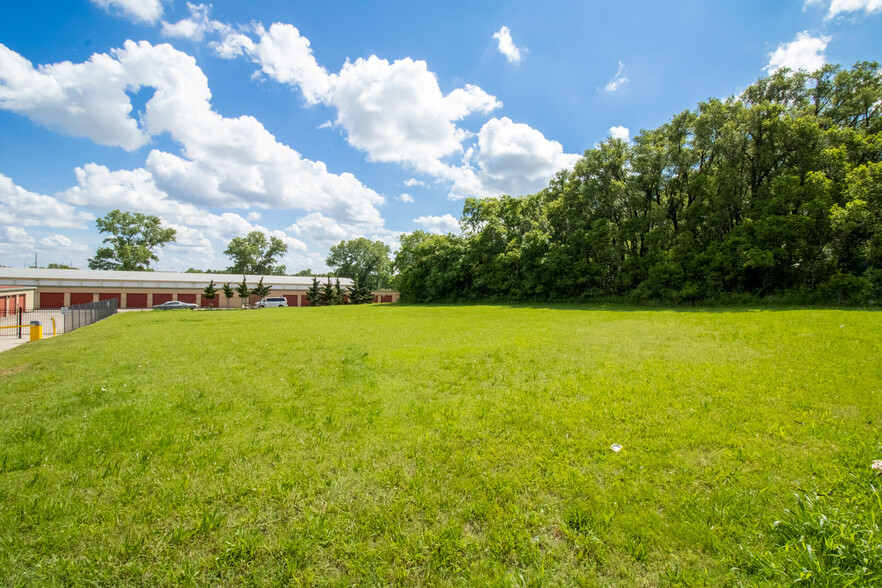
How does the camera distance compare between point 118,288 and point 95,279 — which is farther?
point 118,288

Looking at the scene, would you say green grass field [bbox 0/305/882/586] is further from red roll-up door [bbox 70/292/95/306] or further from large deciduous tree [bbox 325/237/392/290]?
large deciduous tree [bbox 325/237/392/290]

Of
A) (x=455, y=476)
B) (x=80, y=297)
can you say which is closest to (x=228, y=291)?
(x=80, y=297)

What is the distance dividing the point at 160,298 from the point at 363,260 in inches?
1799

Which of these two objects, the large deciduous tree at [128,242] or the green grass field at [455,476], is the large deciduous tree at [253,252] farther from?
the green grass field at [455,476]

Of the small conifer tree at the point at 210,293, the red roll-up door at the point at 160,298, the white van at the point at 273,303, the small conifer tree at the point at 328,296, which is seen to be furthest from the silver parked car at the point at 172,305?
the small conifer tree at the point at 328,296

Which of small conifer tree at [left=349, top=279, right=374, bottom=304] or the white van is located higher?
small conifer tree at [left=349, top=279, right=374, bottom=304]

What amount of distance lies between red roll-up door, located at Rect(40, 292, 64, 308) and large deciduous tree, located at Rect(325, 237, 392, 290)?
5142cm

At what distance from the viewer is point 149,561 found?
9.16 feet

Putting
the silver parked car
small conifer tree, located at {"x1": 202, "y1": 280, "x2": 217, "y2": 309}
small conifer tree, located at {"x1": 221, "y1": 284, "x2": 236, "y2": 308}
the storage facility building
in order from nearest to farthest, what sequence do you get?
the storage facility building
the silver parked car
small conifer tree, located at {"x1": 202, "y1": 280, "x2": 217, "y2": 309}
small conifer tree, located at {"x1": 221, "y1": 284, "x2": 236, "y2": 308}

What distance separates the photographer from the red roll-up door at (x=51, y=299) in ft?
152

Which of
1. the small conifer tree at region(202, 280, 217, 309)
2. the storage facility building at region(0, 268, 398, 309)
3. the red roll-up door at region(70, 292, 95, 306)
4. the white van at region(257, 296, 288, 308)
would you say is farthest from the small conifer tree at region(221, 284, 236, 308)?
the red roll-up door at region(70, 292, 95, 306)

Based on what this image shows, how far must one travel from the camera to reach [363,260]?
302ft

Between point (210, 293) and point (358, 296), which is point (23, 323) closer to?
point (210, 293)

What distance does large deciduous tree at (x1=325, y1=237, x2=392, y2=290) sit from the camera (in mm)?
90375
